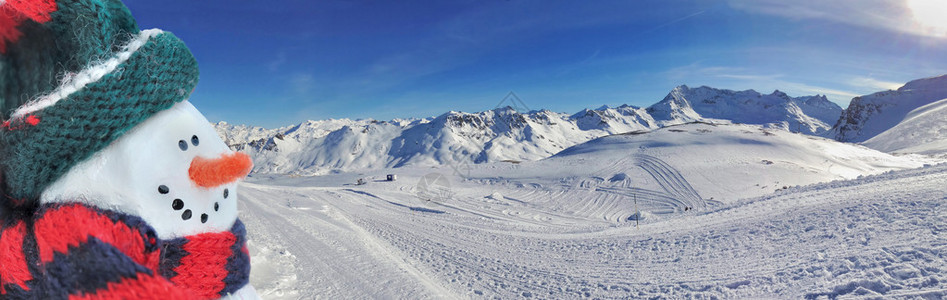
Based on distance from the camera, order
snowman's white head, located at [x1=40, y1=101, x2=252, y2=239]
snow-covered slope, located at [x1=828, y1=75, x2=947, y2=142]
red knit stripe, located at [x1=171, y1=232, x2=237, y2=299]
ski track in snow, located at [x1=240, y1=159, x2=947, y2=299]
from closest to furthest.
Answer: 1. snowman's white head, located at [x1=40, y1=101, x2=252, y2=239]
2. red knit stripe, located at [x1=171, y1=232, x2=237, y2=299]
3. ski track in snow, located at [x1=240, y1=159, x2=947, y2=299]
4. snow-covered slope, located at [x1=828, y1=75, x2=947, y2=142]

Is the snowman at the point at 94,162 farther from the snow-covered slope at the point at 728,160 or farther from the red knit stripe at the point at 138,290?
the snow-covered slope at the point at 728,160

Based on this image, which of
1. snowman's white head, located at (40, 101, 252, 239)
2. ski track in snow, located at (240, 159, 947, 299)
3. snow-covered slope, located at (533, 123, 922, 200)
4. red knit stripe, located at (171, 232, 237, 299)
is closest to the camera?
snowman's white head, located at (40, 101, 252, 239)

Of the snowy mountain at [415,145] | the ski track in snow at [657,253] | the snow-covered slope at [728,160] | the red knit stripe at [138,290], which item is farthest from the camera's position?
the snowy mountain at [415,145]

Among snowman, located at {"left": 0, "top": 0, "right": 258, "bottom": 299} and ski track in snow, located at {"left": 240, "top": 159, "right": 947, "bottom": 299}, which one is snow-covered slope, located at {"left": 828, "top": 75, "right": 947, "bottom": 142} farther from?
snowman, located at {"left": 0, "top": 0, "right": 258, "bottom": 299}

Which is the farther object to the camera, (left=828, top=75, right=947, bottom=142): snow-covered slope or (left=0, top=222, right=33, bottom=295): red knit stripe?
(left=828, top=75, right=947, bottom=142): snow-covered slope

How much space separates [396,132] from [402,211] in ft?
556

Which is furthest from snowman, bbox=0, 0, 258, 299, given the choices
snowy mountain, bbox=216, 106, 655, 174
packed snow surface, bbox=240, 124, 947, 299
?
snowy mountain, bbox=216, 106, 655, 174

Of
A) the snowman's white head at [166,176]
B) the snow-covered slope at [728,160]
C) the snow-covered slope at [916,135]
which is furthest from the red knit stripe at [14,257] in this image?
the snow-covered slope at [916,135]

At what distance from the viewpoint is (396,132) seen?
181 m

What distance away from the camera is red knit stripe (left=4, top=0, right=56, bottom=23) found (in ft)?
3.40

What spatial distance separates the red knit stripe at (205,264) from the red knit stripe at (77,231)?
0.48 feet

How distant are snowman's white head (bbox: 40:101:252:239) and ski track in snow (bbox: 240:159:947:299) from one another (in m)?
4.70

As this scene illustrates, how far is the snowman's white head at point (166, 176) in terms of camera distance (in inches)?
43.4

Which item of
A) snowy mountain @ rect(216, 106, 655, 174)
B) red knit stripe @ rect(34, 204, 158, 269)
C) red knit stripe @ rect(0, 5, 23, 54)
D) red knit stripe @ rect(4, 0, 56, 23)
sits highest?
snowy mountain @ rect(216, 106, 655, 174)
